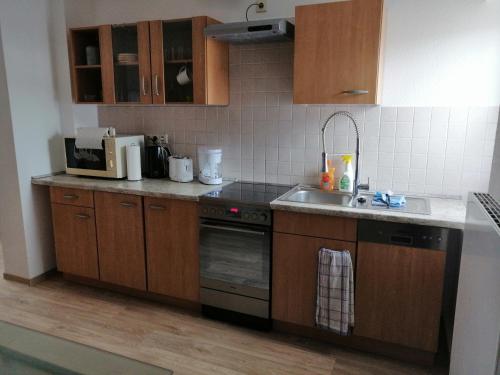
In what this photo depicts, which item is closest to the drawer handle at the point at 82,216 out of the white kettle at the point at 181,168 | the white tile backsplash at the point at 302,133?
the white kettle at the point at 181,168

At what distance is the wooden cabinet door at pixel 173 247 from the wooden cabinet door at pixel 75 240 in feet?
1.73

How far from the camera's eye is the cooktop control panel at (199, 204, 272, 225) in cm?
250

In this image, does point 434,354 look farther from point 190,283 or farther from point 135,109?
point 135,109

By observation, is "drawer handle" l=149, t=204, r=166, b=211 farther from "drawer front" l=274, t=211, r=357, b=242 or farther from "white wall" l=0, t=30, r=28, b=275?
"white wall" l=0, t=30, r=28, b=275

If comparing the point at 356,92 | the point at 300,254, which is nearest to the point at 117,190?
the point at 300,254

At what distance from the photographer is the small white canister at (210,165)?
303 centimetres

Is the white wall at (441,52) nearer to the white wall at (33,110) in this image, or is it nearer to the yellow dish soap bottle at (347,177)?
the yellow dish soap bottle at (347,177)

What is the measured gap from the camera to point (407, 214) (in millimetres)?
2188

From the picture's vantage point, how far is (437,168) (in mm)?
2600

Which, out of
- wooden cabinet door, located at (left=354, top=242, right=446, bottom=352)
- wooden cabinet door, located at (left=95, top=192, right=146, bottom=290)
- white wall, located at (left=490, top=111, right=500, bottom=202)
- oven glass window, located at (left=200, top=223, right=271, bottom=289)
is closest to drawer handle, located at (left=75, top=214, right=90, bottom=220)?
wooden cabinet door, located at (left=95, top=192, right=146, bottom=290)

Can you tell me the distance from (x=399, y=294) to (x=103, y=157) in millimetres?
2332

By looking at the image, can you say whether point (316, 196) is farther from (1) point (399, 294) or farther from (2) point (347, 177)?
(1) point (399, 294)

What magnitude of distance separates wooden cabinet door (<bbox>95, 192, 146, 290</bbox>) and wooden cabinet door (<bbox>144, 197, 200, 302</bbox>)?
0.26 feet

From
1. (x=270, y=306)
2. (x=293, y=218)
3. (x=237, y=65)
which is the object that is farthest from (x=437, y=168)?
(x=237, y=65)
